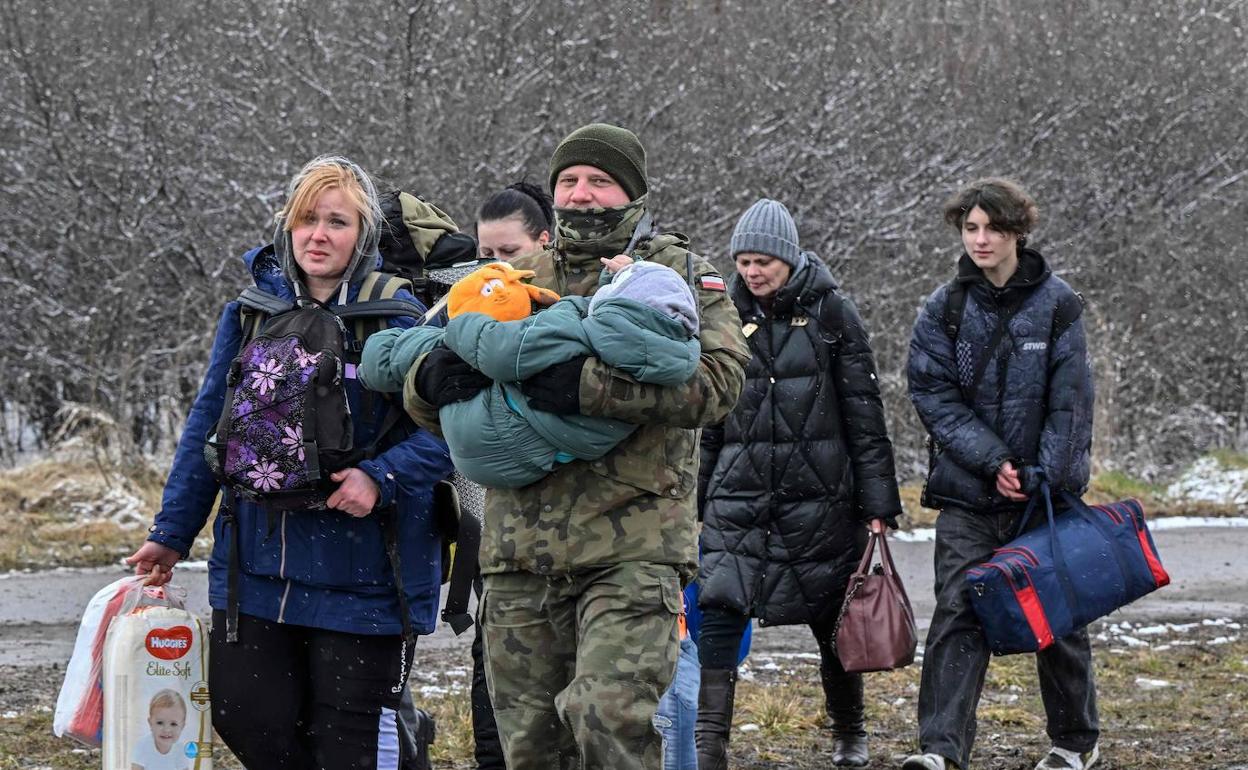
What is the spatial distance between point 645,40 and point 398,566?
1289 centimetres

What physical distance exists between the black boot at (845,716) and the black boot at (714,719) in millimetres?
555

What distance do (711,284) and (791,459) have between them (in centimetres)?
191

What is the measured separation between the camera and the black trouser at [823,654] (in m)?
5.38

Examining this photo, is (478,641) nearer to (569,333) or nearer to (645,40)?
(569,333)

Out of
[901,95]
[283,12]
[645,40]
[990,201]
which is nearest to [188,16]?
[283,12]

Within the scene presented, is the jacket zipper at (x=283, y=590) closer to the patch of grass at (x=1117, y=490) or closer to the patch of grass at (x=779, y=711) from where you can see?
the patch of grass at (x=779, y=711)

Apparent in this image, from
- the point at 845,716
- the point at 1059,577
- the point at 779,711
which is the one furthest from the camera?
the point at 779,711

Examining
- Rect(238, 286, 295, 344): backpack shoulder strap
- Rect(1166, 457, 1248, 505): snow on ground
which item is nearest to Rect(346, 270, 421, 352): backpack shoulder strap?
Rect(238, 286, 295, 344): backpack shoulder strap

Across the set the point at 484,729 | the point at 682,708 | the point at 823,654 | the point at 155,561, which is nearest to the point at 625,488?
the point at 682,708

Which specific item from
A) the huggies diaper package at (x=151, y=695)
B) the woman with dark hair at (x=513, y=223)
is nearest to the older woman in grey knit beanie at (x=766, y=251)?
the woman with dark hair at (x=513, y=223)

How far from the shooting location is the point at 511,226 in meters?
5.14

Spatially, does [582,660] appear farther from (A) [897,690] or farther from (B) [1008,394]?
(A) [897,690]

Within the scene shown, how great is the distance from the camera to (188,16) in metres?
15.0

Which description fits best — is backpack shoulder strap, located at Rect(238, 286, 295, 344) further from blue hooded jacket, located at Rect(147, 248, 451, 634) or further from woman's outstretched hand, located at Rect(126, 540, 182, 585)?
woman's outstretched hand, located at Rect(126, 540, 182, 585)
